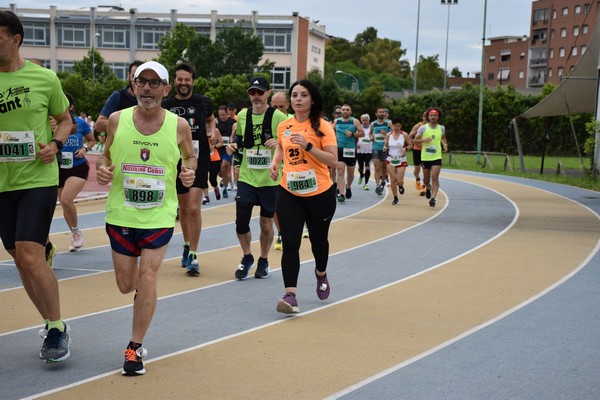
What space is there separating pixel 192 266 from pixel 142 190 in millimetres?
3708

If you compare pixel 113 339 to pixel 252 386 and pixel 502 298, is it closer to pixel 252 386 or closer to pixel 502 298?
pixel 252 386

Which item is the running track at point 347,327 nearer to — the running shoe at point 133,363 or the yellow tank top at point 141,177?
the running shoe at point 133,363

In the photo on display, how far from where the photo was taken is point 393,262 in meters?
10.6

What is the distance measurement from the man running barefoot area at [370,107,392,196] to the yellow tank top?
1535cm

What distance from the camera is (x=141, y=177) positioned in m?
5.50

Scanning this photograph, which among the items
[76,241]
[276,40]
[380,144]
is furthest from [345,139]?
[276,40]

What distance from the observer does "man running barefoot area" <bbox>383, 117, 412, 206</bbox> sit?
19328mm

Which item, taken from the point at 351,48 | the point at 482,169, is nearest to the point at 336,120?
the point at 482,169

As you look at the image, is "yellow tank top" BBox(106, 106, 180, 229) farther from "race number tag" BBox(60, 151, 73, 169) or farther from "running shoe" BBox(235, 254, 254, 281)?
"race number tag" BBox(60, 151, 73, 169)

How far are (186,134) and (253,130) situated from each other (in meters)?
3.64

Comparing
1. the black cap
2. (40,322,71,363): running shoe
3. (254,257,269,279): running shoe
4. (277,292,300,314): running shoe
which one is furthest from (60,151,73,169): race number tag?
(40,322,71,363): running shoe

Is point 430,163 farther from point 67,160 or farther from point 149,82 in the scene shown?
point 149,82

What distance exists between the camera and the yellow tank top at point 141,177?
18.0ft

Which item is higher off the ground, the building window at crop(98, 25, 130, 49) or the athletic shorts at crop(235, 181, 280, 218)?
the building window at crop(98, 25, 130, 49)
